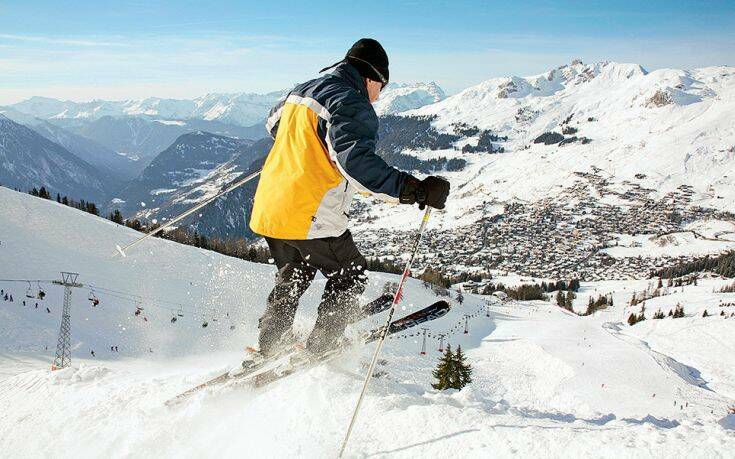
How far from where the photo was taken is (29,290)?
125ft

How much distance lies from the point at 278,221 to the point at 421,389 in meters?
3.41

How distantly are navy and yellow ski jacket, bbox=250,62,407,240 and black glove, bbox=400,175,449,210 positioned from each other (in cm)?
10

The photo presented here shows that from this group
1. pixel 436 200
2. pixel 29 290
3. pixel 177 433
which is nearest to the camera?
pixel 436 200

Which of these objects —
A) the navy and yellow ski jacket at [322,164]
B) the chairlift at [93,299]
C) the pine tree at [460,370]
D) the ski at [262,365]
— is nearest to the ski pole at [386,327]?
the ski at [262,365]

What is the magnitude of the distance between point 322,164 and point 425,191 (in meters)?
1.00

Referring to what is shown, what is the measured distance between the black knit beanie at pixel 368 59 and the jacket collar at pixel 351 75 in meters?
0.08

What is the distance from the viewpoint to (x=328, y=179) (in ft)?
13.7

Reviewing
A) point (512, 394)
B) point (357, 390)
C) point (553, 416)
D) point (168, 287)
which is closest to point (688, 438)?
point (553, 416)

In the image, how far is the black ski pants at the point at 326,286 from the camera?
471 cm

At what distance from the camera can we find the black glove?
161 inches

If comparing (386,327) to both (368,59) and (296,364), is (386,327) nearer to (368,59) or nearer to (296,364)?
(296,364)

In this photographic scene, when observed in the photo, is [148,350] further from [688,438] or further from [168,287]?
[688,438]

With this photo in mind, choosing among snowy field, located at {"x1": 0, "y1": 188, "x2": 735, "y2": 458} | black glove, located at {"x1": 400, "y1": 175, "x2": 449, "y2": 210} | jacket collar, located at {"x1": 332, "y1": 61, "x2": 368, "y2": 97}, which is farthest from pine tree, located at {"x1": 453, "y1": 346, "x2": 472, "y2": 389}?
jacket collar, located at {"x1": 332, "y1": 61, "x2": 368, "y2": 97}

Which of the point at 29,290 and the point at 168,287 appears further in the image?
the point at 168,287
